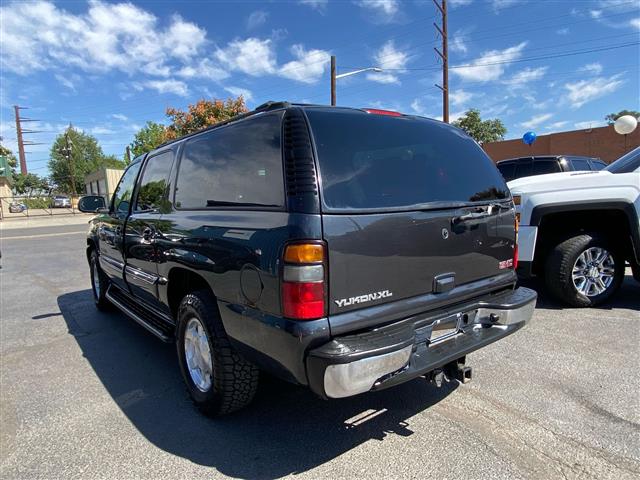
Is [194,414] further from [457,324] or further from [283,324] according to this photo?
[457,324]

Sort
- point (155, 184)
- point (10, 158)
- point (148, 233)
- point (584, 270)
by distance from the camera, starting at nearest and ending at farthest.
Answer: point (148, 233), point (155, 184), point (584, 270), point (10, 158)

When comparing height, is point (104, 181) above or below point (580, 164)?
above

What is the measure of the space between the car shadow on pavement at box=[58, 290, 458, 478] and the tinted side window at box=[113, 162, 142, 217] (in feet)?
4.97

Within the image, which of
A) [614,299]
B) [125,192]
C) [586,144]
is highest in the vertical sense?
[586,144]

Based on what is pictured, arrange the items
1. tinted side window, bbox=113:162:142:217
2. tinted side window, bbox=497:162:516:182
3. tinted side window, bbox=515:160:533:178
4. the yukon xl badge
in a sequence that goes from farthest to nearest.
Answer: tinted side window, bbox=497:162:516:182 → tinted side window, bbox=515:160:533:178 → tinted side window, bbox=113:162:142:217 → the yukon xl badge

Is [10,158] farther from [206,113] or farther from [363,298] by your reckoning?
[363,298]

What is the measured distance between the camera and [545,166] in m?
9.02

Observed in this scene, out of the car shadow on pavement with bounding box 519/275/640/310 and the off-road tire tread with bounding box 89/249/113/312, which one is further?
the off-road tire tread with bounding box 89/249/113/312

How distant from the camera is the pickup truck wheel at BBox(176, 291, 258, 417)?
8.68 feet

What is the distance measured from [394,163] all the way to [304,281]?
0.97m

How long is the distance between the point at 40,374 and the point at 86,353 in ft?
1.57

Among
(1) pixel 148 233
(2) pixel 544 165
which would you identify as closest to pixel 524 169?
(2) pixel 544 165

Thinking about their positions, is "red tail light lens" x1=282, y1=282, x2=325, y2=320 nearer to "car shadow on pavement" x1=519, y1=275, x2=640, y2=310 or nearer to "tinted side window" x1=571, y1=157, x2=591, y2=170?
"car shadow on pavement" x1=519, y1=275, x2=640, y2=310

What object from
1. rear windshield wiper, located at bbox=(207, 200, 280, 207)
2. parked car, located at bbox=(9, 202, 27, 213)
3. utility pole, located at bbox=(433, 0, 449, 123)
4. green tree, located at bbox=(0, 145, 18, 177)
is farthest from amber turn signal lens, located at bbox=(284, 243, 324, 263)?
green tree, located at bbox=(0, 145, 18, 177)
